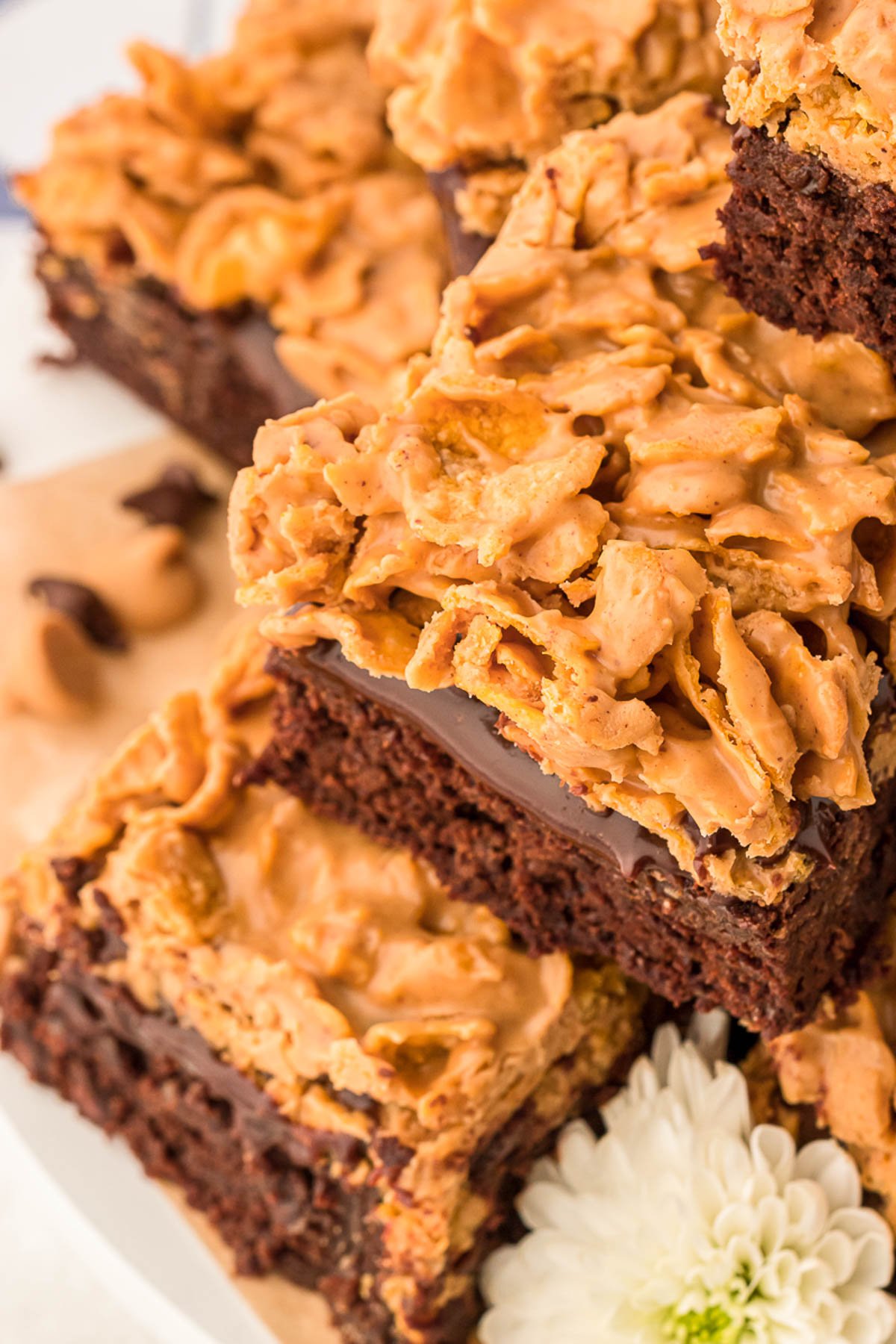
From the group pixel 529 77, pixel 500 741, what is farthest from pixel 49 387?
pixel 500 741

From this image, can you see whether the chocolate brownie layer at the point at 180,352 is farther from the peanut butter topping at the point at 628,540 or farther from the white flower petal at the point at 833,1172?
the white flower petal at the point at 833,1172

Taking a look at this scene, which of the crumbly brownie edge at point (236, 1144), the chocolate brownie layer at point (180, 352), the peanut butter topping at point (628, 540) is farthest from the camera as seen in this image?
the chocolate brownie layer at point (180, 352)

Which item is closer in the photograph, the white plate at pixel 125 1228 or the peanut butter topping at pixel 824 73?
the peanut butter topping at pixel 824 73

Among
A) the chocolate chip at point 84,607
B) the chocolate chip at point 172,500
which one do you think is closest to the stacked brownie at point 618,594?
the chocolate chip at point 84,607

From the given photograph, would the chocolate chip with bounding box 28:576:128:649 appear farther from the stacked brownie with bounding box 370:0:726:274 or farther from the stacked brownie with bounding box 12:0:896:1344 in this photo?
the stacked brownie with bounding box 370:0:726:274

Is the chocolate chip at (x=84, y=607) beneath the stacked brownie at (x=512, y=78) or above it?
beneath

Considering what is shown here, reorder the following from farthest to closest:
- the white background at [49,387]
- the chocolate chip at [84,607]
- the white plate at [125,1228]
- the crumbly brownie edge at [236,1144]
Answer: the chocolate chip at [84,607], the white background at [49,387], the white plate at [125,1228], the crumbly brownie edge at [236,1144]

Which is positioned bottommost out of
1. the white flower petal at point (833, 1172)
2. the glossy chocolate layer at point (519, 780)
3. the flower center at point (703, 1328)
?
the flower center at point (703, 1328)
